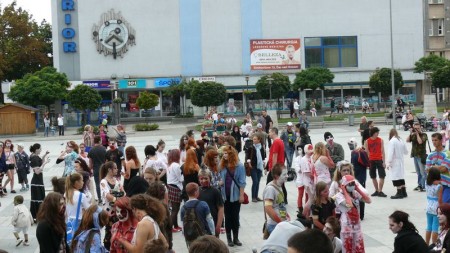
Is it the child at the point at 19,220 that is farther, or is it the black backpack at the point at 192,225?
the child at the point at 19,220

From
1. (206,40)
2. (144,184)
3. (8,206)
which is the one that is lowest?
(8,206)

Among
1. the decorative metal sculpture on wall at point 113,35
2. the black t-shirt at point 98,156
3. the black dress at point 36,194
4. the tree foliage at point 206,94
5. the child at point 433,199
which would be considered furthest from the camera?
the decorative metal sculpture on wall at point 113,35

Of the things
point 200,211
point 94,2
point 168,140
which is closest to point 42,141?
point 168,140

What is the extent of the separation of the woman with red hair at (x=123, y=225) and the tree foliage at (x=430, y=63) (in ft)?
181

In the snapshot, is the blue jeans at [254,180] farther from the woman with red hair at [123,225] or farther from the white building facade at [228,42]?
the white building facade at [228,42]

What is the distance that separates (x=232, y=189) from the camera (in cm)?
1227

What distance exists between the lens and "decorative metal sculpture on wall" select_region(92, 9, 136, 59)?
63.4 meters

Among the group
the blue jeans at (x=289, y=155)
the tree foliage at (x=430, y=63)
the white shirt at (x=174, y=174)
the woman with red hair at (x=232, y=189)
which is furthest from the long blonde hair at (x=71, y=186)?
the tree foliage at (x=430, y=63)

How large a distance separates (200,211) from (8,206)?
10.4 metres

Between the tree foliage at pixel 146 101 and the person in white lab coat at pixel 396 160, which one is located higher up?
the tree foliage at pixel 146 101

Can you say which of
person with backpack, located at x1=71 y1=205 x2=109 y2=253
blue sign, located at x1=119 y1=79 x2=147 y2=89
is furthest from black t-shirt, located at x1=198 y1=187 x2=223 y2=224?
blue sign, located at x1=119 y1=79 x2=147 y2=89

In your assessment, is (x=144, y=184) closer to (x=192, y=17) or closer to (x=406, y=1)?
(x=192, y=17)

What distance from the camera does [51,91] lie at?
53.2m

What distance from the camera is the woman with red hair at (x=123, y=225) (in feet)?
24.6
